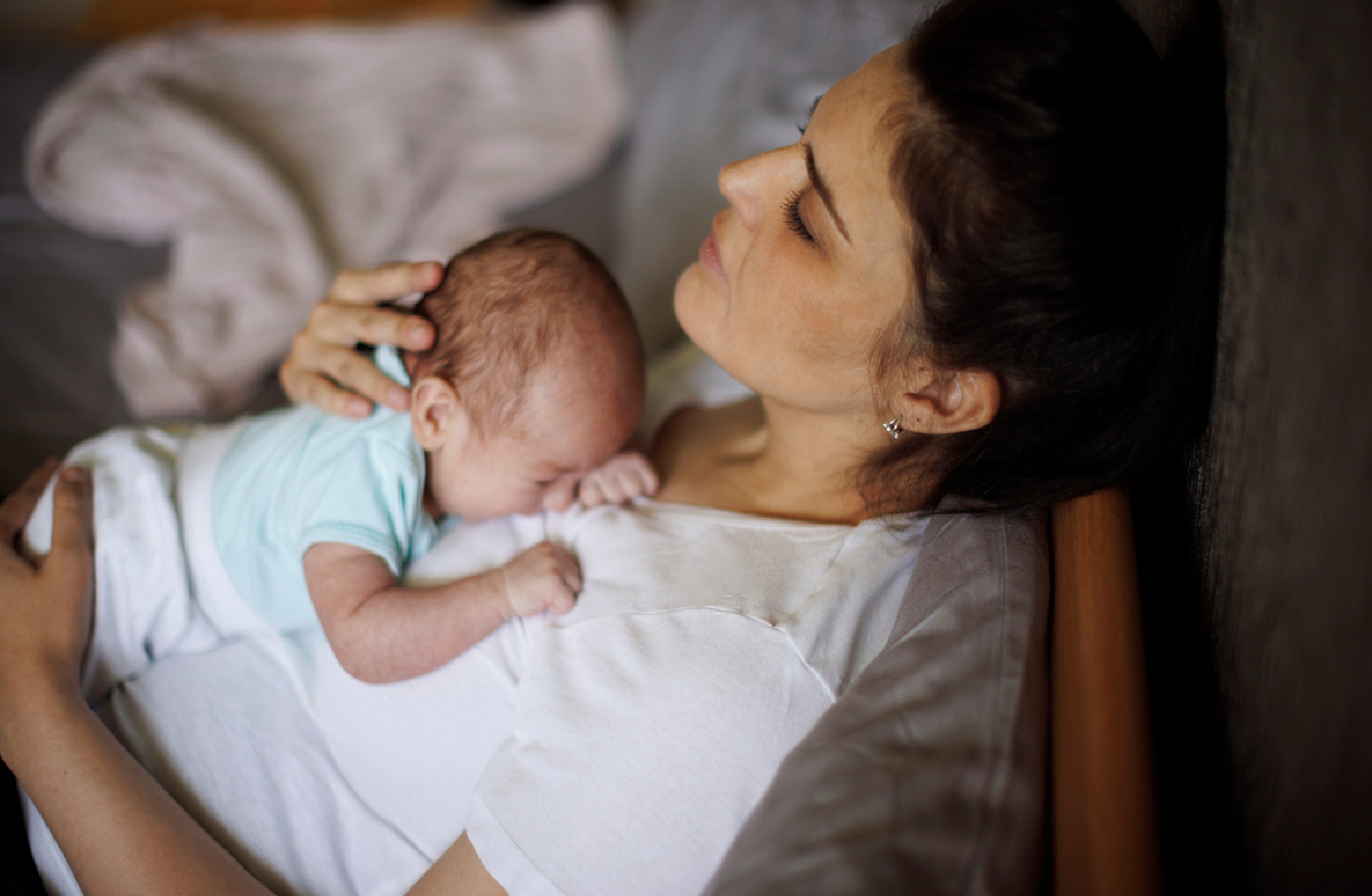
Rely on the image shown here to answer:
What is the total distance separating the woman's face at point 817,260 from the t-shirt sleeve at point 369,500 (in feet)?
1.41

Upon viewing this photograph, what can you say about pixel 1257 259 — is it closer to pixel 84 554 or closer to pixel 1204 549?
pixel 1204 549

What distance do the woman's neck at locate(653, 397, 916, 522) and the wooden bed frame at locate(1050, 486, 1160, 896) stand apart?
296 millimetres

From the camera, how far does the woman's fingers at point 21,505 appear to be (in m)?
1.05

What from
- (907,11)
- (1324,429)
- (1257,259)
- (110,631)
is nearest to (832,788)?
(1324,429)

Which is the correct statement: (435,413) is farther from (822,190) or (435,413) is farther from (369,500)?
(822,190)

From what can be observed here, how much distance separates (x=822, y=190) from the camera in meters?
0.86

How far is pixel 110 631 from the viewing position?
40.6 inches

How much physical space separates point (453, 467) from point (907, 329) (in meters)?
0.61

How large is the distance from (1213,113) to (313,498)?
1.09 metres

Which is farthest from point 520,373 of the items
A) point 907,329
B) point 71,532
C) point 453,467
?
point 71,532

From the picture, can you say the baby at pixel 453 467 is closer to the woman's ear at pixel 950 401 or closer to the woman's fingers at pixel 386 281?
the woman's fingers at pixel 386 281

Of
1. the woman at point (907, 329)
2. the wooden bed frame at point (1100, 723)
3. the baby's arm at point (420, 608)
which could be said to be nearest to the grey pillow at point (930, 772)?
the wooden bed frame at point (1100, 723)

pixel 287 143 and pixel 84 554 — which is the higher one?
pixel 287 143

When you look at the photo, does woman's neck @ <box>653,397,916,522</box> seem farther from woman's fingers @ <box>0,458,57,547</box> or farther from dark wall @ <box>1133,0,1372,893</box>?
woman's fingers @ <box>0,458,57,547</box>
